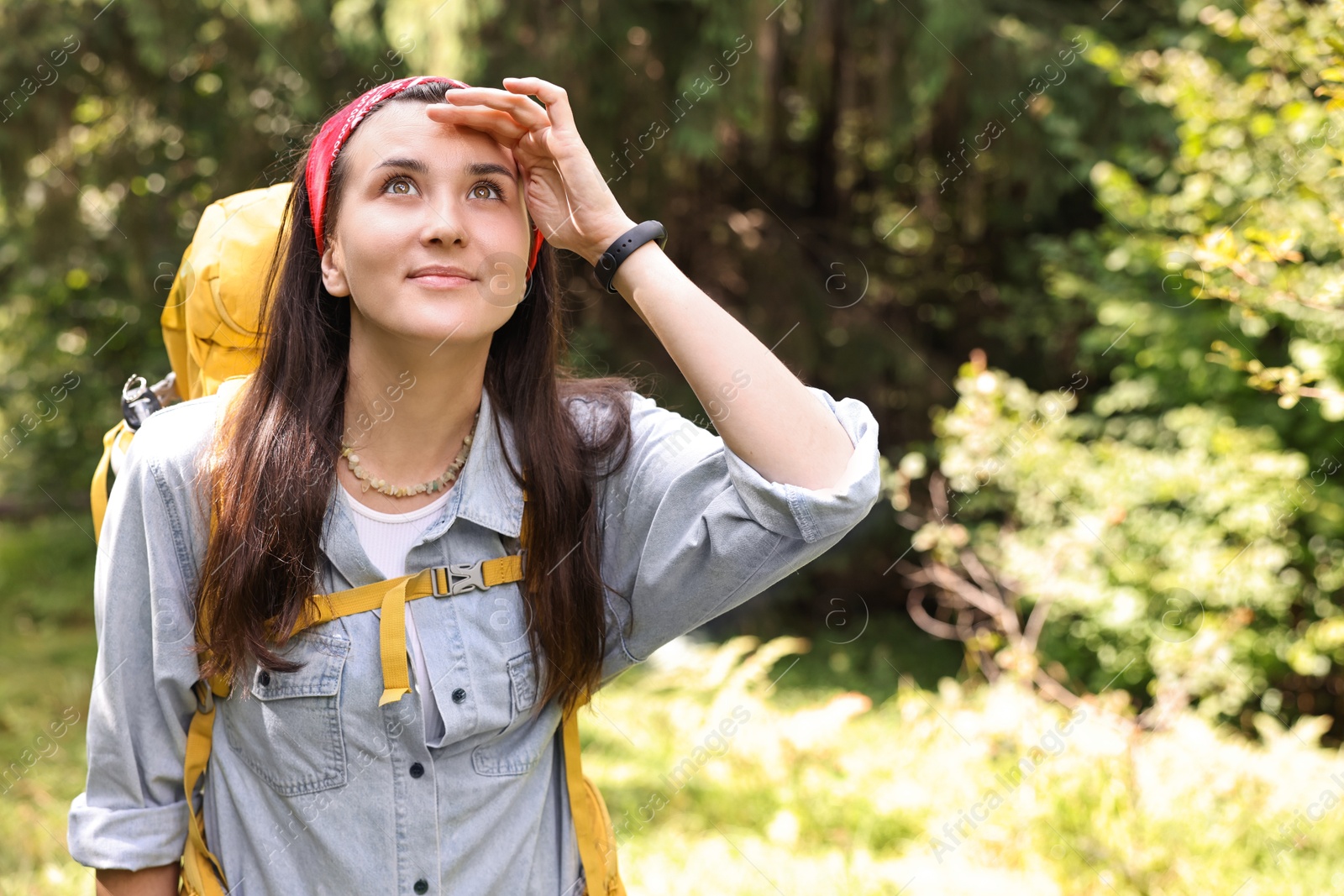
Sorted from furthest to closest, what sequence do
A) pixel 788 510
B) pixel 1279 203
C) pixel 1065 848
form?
pixel 1279 203 < pixel 1065 848 < pixel 788 510

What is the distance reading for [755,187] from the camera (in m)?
7.72

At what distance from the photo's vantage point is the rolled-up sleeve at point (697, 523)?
4.50ft

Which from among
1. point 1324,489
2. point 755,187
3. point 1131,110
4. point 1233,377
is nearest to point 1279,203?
point 1233,377

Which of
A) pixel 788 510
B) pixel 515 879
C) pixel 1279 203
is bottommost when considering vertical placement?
pixel 1279 203

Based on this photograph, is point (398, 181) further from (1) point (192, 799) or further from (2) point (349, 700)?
(1) point (192, 799)

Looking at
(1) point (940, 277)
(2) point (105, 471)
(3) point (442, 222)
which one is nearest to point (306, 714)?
(2) point (105, 471)

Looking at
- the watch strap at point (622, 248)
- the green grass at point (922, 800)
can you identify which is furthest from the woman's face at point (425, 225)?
the green grass at point (922, 800)

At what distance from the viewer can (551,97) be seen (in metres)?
1.43

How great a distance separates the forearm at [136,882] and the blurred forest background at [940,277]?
238 cm

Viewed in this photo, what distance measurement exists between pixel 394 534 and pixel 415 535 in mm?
29

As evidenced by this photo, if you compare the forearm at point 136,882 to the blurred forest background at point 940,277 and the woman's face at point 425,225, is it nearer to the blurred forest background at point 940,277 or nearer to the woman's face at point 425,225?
the woman's face at point 425,225

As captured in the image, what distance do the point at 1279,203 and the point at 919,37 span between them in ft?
6.90

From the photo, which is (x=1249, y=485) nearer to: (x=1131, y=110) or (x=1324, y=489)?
(x=1324, y=489)

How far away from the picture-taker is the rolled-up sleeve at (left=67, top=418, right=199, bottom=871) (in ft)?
4.74
